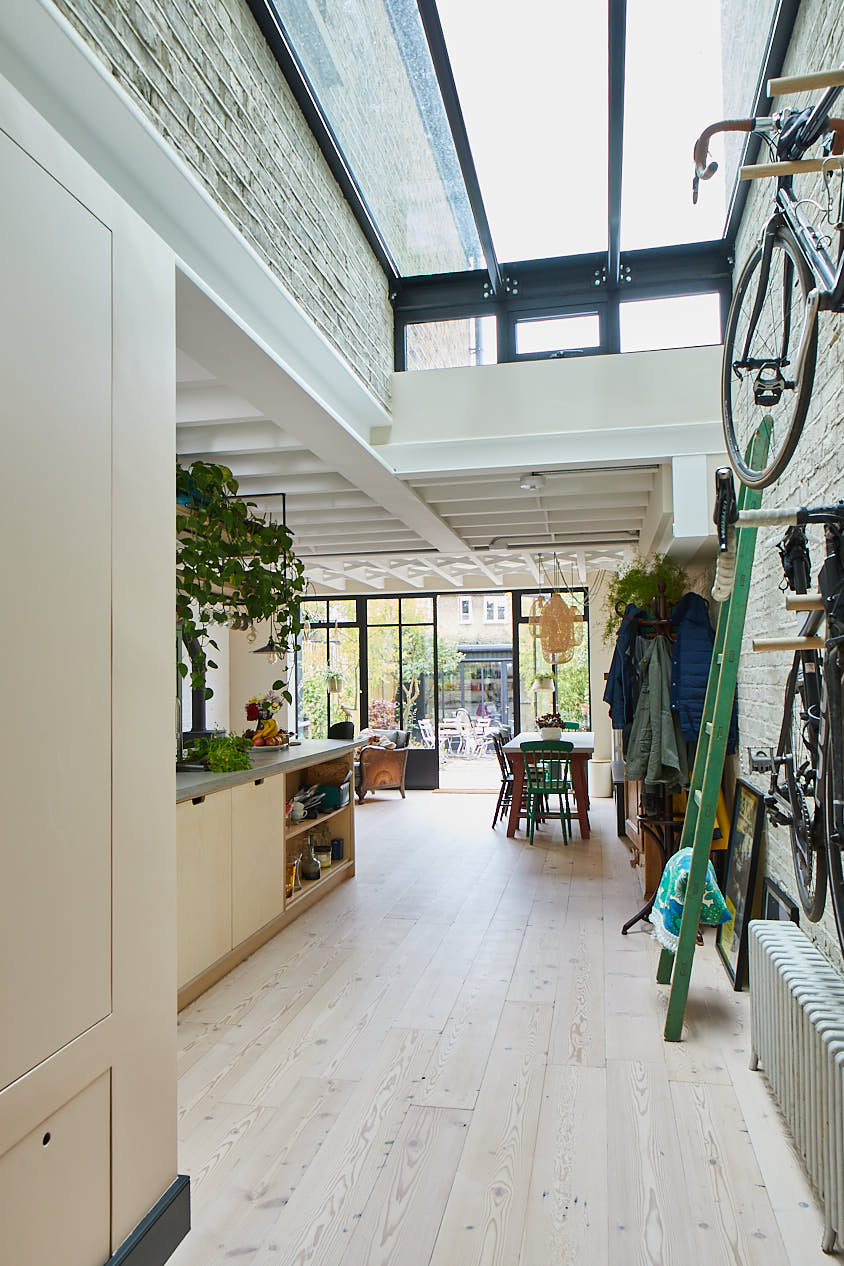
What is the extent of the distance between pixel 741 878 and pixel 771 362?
2.48m

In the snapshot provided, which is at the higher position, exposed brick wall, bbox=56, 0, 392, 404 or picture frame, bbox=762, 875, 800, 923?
exposed brick wall, bbox=56, 0, 392, 404

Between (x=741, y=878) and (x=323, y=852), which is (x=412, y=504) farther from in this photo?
(x=741, y=878)

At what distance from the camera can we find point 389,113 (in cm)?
379

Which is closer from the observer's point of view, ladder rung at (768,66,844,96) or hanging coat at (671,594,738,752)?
ladder rung at (768,66,844,96)

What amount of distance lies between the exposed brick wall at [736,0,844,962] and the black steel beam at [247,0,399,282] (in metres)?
1.88

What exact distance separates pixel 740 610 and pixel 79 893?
8.17ft

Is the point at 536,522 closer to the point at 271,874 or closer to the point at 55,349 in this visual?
the point at 271,874

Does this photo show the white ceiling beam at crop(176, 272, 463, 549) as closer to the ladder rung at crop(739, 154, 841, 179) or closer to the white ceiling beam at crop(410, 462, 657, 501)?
the white ceiling beam at crop(410, 462, 657, 501)

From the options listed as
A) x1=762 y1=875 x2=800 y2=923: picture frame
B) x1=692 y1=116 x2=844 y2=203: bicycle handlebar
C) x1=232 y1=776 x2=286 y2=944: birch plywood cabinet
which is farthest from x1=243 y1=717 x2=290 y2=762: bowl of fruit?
x1=692 y1=116 x2=844 y2=203: bicycle handlebar

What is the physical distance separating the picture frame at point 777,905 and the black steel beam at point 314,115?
3802 mm

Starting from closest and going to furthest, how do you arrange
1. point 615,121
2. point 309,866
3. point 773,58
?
point 773,58, point 615,121, point 309,866

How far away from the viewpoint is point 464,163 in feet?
13.0

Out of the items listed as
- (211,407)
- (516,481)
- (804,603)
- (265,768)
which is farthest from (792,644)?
(516,481)

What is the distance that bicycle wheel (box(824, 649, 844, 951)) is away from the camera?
1878 mm
